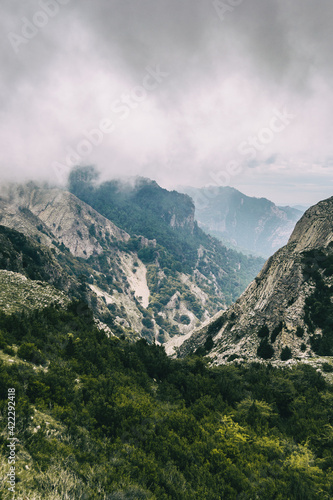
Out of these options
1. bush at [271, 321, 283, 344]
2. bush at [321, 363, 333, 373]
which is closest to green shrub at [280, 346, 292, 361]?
bush at [271, 321, 283, 344]

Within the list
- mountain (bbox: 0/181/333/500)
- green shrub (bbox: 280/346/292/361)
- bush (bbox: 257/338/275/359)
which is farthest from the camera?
bush (bbox: 257/338/275/359)

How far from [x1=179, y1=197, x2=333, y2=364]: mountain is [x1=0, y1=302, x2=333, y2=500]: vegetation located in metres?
20.7

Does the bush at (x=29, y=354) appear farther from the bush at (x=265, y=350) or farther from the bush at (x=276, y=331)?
the bush at (x=276, y=331)

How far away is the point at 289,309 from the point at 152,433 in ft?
179

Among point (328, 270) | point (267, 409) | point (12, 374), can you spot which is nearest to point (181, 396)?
point (267, 409)

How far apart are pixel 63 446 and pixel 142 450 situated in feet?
20.6

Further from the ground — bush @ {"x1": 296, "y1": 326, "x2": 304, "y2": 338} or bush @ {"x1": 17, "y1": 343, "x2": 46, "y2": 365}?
bush @ {"x1": 296, "y1": 326, "x2": 304, "y2": 338}

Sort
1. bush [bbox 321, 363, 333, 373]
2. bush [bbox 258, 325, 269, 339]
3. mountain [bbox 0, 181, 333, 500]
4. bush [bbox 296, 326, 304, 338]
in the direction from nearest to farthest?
1. mountain [bbox 0, 181, 333, 500]
2. bush [bbox 321, 363, 333, 373]
3. bush [bbox 296, 326, 304, 338]
4. bush [bbox 258, 325, 269, 339]

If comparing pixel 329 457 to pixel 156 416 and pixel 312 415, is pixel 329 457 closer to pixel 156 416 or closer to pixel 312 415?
pixel 312 415

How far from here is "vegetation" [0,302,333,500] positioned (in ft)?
49.0

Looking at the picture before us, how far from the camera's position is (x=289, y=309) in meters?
64.9

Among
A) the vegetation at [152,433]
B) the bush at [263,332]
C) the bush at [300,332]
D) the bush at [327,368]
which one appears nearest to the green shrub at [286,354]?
the bush at [300,332]

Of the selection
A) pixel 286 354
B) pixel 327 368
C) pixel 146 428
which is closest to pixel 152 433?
pixel 146 428

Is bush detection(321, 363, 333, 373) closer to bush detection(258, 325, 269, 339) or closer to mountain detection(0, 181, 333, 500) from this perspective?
mountain detection(0, 181, 333, 500)
